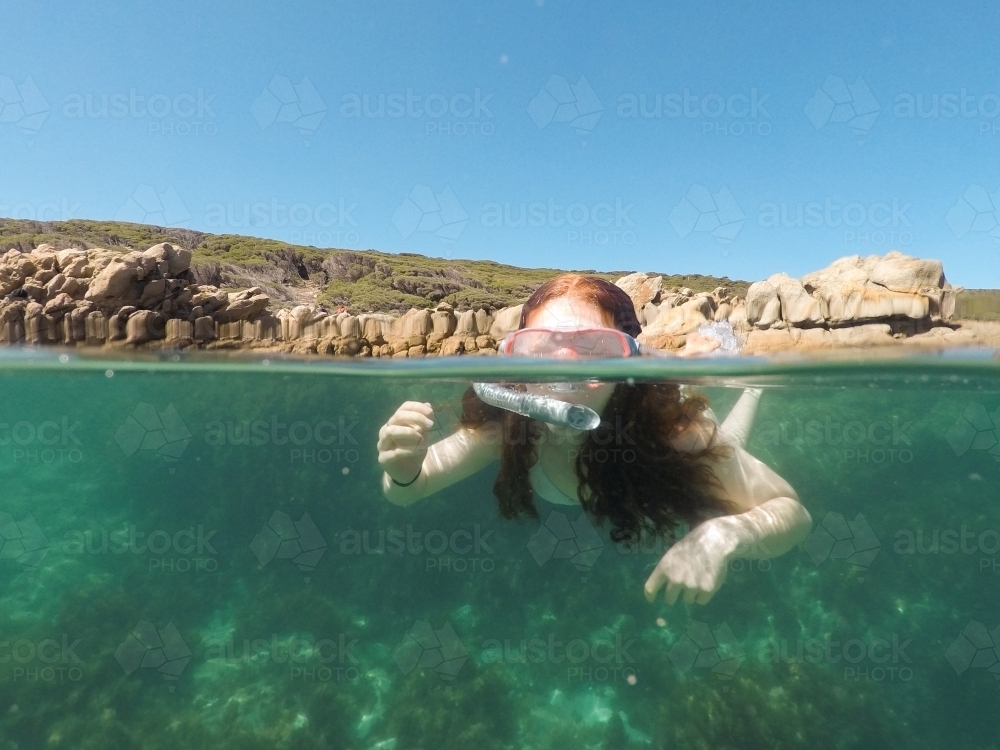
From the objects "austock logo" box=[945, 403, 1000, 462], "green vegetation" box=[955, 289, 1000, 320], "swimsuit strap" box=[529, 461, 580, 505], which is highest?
"green vegetation" box=[955, 289, 1000, 320]

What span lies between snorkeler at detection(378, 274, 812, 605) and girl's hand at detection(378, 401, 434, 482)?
1 cm

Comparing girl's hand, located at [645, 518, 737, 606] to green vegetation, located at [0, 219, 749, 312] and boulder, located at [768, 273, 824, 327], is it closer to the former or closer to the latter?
boulder, located at [768, 273, 824, 327]

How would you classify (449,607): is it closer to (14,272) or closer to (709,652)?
(709,652)

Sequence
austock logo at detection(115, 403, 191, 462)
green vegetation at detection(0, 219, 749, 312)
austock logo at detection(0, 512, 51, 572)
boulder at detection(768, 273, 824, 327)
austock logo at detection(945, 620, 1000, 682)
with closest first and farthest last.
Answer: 1. austock logo at detection(945, 620, 1000, 682)
2. boulder at detection(768, 273, 824, 327)
3. austock logo at detection(0, 512, 51, 572)
4. austock logo at detection(115, 403, 191, 462)
5. green vegetation at detection(0, 219, 749, 312)

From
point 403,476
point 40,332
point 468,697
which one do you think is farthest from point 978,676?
point 40,332

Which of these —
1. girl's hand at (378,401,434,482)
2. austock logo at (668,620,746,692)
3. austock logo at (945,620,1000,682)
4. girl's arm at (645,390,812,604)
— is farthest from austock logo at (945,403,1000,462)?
girl's hand at (378,401,434,482)

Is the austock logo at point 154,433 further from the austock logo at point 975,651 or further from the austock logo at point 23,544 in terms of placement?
the austock logo at point 975,651

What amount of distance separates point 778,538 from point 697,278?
25238 millimetres

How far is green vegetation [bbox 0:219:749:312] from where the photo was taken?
26812 mm

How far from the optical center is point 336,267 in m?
37.8

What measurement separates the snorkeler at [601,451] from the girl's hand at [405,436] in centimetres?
1

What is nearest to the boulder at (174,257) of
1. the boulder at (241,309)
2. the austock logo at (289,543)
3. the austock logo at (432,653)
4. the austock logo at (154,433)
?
the boulder at (241,309)

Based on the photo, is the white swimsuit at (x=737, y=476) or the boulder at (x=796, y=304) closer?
the white swimsuit at (x=737, y=476)

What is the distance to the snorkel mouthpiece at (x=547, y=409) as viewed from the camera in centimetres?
286
